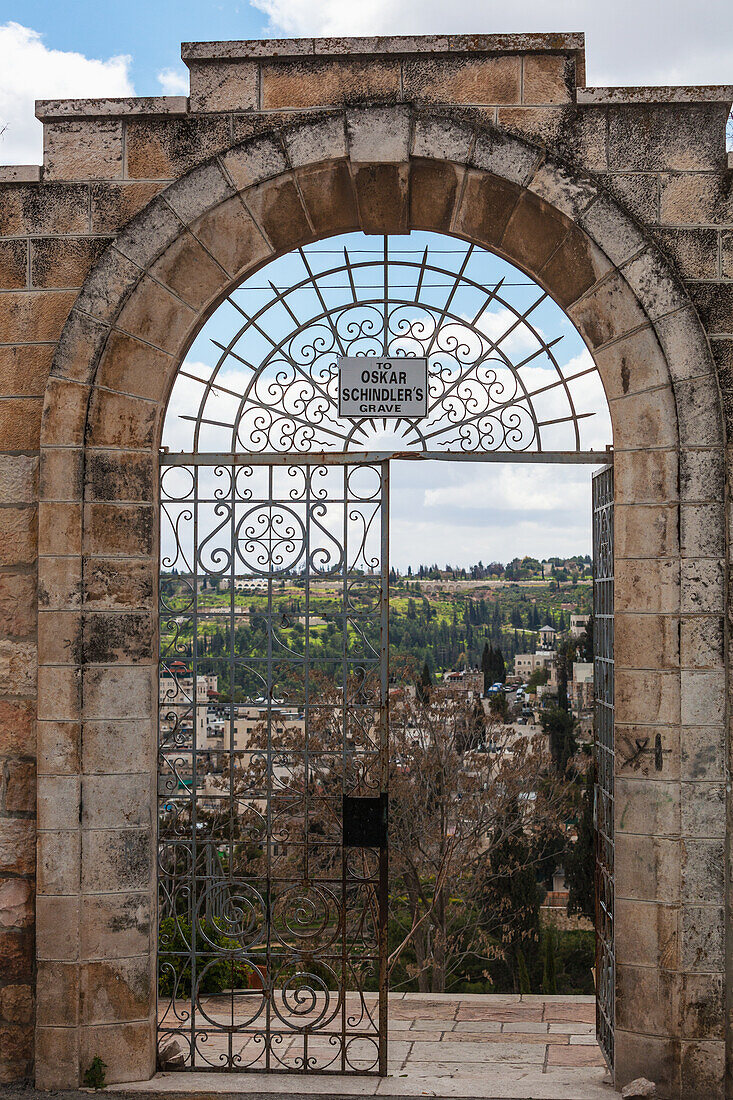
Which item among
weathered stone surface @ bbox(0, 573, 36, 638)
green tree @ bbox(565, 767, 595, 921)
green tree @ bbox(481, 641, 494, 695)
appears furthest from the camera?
green tree @ bbox(481, 641, 494, 695)

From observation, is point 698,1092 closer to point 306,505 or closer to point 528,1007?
point 528,1007

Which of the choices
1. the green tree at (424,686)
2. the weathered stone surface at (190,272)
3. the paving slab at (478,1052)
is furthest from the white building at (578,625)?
the weathered stone surface at (190,272)

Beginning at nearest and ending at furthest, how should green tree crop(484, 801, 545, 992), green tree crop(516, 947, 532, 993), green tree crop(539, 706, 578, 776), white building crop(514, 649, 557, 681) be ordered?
1. green tree crop(516, 947, 532, 993)
2. green tree crop(484, 801, 545, 992)
3. green tree crop(539, 706, 578, 776)
4. white building crop(514, 649, 557, 681)

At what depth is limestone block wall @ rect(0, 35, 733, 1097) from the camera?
4242mm

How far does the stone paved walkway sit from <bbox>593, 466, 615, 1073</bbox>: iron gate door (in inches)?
9.8

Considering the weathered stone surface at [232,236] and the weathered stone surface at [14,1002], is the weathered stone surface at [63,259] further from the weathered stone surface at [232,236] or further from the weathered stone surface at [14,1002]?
the weathered stone surface at [14,1002]

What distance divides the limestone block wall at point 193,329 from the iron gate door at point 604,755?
317 mm

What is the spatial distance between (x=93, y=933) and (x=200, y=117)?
375 centimetres

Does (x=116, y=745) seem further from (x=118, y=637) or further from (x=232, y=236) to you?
(x=232, y=236)

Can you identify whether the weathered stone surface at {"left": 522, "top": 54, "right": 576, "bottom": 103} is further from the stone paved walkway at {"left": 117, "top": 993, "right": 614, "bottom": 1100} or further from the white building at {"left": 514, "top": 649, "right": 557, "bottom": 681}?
the white building at {"left": 514, "top": 649, "right": 557, "bottom": 681}

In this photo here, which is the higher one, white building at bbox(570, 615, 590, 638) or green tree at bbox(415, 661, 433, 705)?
white building at bbox(570, 615, 590, 638)

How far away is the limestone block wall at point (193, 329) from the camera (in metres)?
4.24

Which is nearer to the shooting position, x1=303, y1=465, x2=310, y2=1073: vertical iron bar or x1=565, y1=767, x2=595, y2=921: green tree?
x1=303, y1=465, x2=310, y2=1073: vertical iron bar

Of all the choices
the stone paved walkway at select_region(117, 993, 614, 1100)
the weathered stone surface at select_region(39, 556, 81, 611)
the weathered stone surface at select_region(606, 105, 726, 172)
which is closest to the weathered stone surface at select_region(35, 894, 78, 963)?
the stone paved walkway at select_region(117, 993, 614, 1100)
